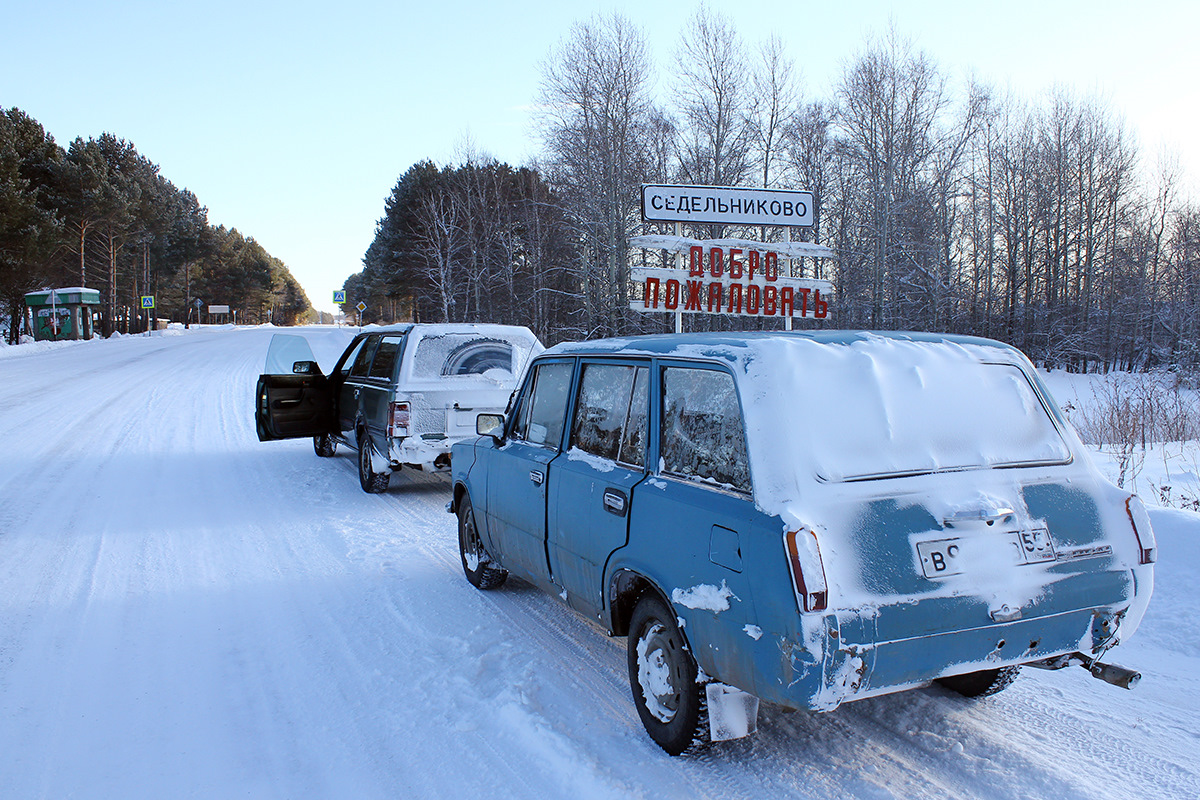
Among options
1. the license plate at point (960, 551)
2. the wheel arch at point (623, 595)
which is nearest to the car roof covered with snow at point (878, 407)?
Result: the license plate at point (960, 551)

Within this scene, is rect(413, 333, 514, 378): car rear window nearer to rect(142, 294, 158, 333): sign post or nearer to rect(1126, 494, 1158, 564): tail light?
rect(1126, 494, 1158, 564): tail light

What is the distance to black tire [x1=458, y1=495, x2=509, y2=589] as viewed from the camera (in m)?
5.49

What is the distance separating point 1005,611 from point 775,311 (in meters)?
7.33

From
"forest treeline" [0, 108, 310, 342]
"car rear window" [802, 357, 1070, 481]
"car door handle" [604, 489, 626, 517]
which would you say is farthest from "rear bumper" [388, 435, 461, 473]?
"forest treeline" [0, 108, 310, 342]

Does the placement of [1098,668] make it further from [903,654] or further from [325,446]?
[325,446]

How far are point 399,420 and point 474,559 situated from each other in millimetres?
3051

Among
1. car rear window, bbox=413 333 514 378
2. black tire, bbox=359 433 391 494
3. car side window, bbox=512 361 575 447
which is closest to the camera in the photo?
car side window, bbox=512 361 575 447

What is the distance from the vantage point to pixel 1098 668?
10.4 ft

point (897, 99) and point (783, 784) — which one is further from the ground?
point (897, 99)

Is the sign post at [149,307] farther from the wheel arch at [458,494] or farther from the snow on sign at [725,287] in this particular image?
the wheel arch at [458,494]

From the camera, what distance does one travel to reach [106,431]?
12.8 meters

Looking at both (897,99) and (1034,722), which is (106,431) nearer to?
(1034,722)

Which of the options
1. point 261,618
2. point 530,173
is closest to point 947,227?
point 530,173

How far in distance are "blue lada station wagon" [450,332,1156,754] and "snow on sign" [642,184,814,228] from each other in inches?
212
